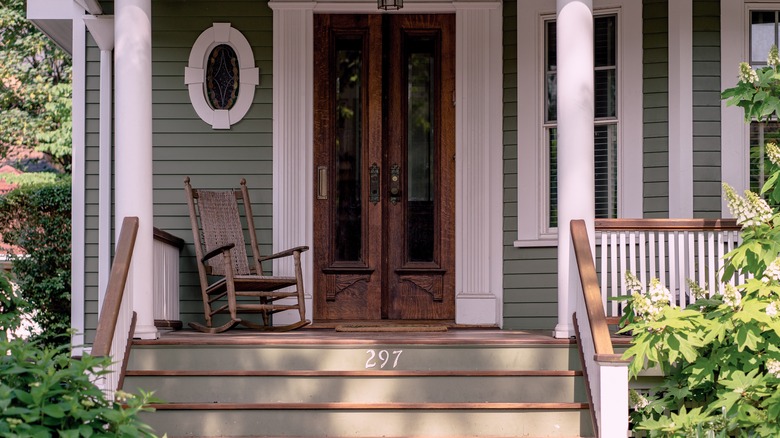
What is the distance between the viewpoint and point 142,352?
18.9 feet

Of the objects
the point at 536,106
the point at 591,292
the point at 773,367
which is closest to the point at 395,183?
the point at 536,106

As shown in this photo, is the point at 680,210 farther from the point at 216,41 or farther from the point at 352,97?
the point at 216,41

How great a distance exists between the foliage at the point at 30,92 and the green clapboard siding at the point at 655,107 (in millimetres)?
11065

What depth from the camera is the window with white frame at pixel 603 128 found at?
23.8ft

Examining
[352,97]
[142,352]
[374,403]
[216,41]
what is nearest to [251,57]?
[216,41]

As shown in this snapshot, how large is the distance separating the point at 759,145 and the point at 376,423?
3.41 meters

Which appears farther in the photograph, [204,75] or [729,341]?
[204,75]

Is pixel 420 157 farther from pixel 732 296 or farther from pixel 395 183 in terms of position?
pixel 732 296

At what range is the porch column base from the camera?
7379 mm

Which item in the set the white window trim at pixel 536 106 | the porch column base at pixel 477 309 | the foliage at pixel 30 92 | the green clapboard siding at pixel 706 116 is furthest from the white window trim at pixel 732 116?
the foliage at pixel 30 92

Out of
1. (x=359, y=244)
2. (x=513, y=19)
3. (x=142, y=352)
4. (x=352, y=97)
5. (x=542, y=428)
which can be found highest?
(x=513, y=19)

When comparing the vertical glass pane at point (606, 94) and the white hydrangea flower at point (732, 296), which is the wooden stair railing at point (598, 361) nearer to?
the white hydrangea flower at point (732, 296)

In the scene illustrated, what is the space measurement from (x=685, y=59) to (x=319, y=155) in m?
2.57

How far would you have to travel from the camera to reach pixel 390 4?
7.24 metres
